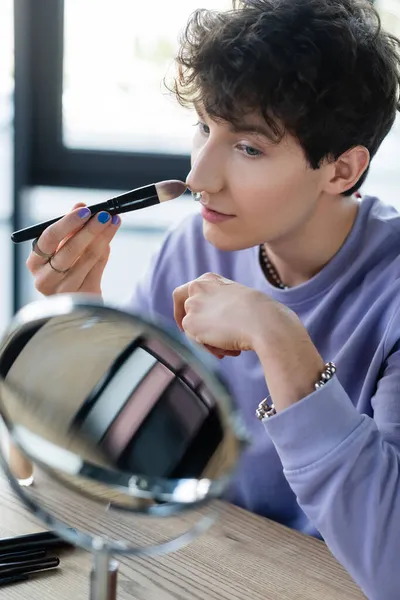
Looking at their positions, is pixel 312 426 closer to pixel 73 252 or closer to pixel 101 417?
pixel 101 417

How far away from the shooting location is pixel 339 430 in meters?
0.73

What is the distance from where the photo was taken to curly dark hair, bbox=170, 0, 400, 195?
0.89 meters

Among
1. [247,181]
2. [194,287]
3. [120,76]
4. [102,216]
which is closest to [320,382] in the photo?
[194,287]

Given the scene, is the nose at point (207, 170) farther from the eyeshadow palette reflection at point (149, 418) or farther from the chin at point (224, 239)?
the eyeshadow palette reflection at point (149, 418)

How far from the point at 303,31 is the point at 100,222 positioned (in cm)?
32

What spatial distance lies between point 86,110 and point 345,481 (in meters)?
1.85

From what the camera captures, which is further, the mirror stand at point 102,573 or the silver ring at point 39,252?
the silver ring at point 39,252

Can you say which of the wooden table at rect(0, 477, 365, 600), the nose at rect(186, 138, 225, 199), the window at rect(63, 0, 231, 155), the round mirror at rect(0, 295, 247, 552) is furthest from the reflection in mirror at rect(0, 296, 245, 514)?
the window at rect(63, 0, 231, 155)

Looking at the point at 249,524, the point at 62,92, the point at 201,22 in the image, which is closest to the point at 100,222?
the point at 201,22

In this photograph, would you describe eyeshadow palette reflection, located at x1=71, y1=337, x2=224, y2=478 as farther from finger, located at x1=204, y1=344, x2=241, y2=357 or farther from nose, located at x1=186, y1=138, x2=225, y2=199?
nose, located at x1=186, y1=138, x2=225, y2=199

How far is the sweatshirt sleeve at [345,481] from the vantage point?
2.36 feet

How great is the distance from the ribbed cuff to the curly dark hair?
1.08 feet

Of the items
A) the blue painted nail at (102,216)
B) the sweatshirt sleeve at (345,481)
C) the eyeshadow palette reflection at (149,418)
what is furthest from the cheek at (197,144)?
the eyeshadow palette reflection at (149,418)

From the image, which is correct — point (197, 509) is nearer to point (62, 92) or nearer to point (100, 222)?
point (100, 222)
